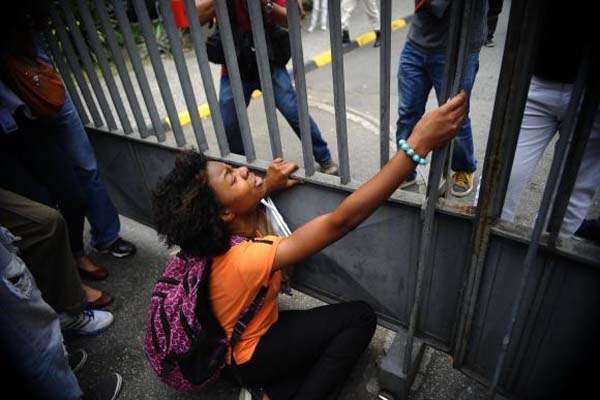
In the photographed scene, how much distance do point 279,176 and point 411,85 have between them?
3.92 ft

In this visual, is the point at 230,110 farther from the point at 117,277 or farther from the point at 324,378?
the point at 324,378

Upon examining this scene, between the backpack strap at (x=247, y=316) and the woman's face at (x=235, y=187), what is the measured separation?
0.35m

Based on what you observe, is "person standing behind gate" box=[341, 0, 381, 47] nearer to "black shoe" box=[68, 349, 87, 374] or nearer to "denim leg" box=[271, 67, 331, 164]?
"denim leg" box=[271, 67, 331, 164]

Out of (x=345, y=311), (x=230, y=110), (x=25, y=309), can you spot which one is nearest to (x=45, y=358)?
(x=25, y=309)

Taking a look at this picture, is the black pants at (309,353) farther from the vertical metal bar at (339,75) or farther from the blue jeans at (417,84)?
the blue jeans at (417,84)

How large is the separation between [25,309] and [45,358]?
21 centimetres

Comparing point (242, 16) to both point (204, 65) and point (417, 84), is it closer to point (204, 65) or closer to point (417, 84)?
point (204, 65)

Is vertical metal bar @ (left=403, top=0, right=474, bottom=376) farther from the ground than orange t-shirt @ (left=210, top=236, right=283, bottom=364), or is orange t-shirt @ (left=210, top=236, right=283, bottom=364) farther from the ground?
vertical metal bar @ (left=403, top=0, right=474, bottom=376)

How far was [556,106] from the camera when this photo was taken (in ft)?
5.48

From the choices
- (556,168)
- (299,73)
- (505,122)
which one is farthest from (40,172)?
(556,168)

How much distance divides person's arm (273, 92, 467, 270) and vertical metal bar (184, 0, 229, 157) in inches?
29.4

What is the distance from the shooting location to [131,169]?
2.74m

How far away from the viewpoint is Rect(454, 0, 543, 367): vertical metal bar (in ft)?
3.39

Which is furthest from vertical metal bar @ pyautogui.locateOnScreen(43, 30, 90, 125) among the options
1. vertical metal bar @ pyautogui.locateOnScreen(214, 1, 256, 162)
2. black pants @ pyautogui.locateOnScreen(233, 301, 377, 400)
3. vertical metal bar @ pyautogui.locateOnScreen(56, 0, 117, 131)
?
black pants @ pyautogui.locateOnScreen(233, 301, 377, 400)
